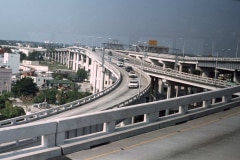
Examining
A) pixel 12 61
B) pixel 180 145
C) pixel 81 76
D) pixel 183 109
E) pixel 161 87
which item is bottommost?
pixel 81 76

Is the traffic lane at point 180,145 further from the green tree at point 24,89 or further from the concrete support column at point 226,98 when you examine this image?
the green tree at point 24,89

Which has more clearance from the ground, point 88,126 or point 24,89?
point 88,126

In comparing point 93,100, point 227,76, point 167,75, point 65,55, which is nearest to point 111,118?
point 93,100

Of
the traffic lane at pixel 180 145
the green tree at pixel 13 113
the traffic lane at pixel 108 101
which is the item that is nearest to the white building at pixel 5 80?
the traffic lane at pixel 108 101

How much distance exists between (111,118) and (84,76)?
4485 inches

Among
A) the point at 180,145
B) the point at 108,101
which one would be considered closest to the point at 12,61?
the point at 108,101

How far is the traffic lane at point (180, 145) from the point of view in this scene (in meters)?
8.48

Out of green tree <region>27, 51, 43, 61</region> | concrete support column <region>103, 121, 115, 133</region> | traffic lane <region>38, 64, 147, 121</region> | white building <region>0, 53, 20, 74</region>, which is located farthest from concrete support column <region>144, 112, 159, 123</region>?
green tree <region>27, 51, 43, 61</region>

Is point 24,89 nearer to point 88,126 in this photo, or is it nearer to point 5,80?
point 5,80

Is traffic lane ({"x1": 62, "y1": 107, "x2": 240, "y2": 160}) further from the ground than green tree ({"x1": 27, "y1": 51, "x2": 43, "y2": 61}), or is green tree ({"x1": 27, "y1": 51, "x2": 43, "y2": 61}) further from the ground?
traffic lane ({"x1": 62, "y1": 107, "x2": 240, "y2": 160})

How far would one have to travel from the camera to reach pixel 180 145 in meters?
9.66

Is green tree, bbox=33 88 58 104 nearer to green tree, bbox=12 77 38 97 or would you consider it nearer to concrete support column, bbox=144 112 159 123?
green tree, bbox=12 77 38 97

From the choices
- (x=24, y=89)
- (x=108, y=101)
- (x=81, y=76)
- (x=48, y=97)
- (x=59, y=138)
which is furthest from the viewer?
(x=81, y=76)

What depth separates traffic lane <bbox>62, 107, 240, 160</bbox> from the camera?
8.48 m
